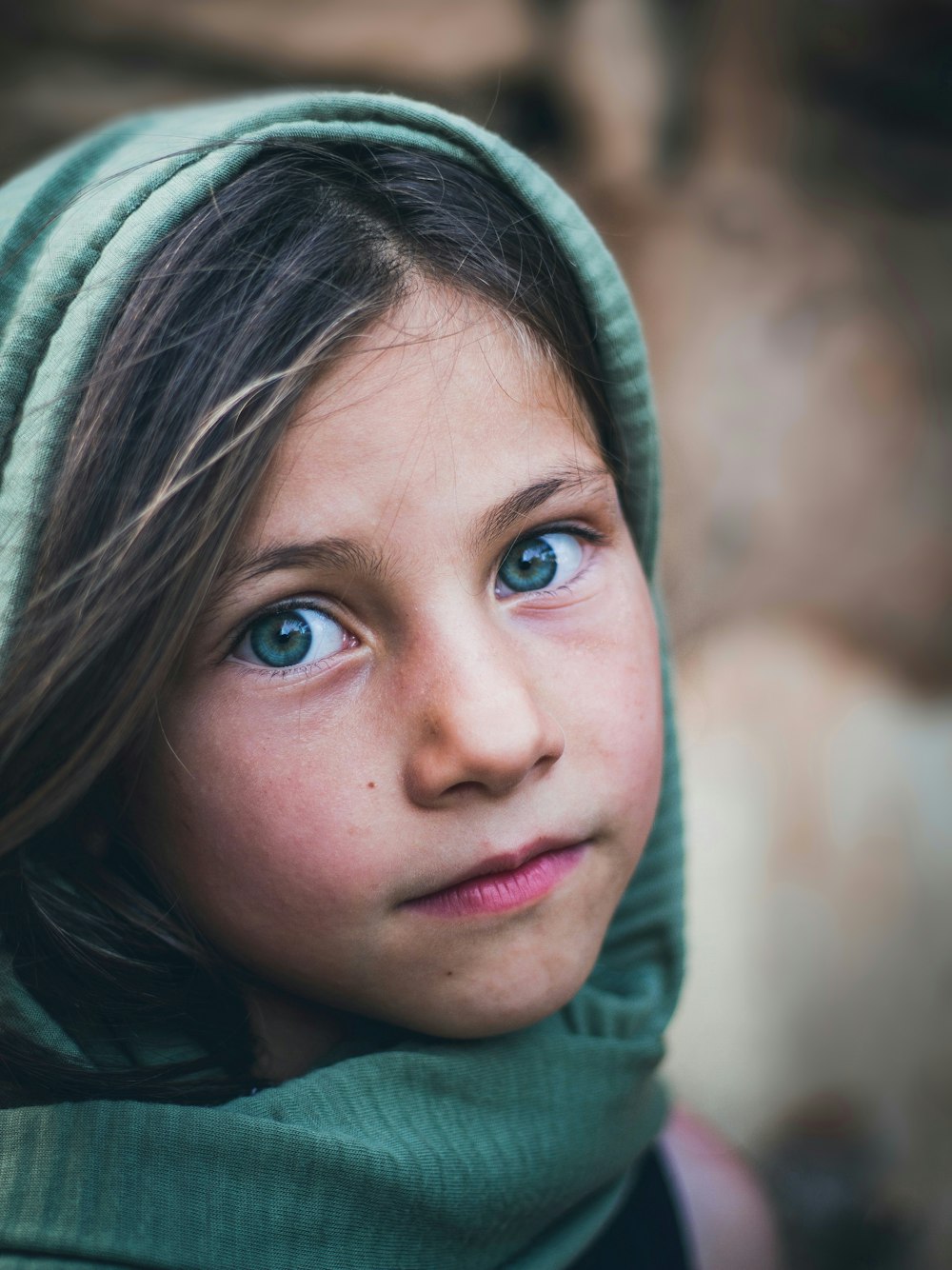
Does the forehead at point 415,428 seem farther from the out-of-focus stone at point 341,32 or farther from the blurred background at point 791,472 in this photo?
the out-of-focus stone at point 341,32

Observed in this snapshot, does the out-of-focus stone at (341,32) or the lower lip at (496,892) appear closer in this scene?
the lower lip at (496,892)

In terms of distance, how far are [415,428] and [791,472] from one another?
1.65m

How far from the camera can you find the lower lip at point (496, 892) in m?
0.76

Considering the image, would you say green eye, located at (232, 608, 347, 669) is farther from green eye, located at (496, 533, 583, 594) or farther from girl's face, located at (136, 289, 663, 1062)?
green eye, located at (496, 533, 583, 594)

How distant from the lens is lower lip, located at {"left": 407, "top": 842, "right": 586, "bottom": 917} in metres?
0.76

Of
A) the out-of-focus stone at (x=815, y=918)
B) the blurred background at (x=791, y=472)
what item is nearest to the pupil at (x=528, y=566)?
the blurred background at (x=791, y=472)

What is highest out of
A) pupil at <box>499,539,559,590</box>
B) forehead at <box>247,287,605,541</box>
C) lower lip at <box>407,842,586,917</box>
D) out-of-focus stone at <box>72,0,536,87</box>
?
out-of-focus stone at <box>72,0,536,87</box>

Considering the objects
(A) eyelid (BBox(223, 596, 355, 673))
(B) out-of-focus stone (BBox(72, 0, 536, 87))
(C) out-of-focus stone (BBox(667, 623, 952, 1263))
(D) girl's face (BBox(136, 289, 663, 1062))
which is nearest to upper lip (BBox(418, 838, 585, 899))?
(D) girl's face (BBox(136, 289, 663, 1062))

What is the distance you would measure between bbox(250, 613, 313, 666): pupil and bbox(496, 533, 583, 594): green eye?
0.16 metres

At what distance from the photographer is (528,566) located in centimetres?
84

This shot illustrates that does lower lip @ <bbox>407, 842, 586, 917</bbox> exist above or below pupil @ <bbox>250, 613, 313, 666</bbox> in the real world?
below

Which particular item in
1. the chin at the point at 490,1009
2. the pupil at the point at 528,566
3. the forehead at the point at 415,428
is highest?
the forehead at the point at 415,428

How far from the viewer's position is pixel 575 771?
0.79 metres

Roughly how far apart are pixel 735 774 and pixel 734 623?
1.05ft
